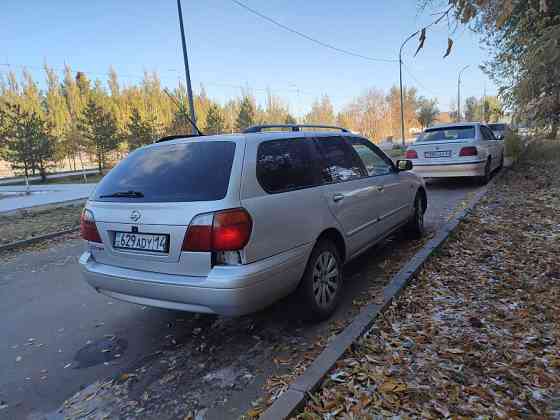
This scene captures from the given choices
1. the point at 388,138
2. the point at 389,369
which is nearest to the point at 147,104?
the point at 388,138

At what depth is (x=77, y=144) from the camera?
35000 mm

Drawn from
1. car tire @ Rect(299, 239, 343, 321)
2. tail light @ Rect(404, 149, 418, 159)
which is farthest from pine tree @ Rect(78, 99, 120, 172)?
car tire @ Rect(299, 239, 343, 321)

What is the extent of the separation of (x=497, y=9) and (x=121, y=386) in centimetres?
365

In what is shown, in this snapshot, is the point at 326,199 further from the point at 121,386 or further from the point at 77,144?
the point at 77,144

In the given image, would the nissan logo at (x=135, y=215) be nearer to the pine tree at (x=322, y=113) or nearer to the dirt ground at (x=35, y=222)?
the dirt ground at (x=35, y=222)

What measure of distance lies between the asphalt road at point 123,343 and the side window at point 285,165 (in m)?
1.18

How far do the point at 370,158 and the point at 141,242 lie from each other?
110 inches

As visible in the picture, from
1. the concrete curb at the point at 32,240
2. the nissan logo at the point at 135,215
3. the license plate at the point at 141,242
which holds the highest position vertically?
the nissan logo at the point at 135,215

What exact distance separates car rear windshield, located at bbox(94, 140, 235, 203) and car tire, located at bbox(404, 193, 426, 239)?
3418 millimetres

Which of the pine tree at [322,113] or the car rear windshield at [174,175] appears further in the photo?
the pine tree at [322,113]

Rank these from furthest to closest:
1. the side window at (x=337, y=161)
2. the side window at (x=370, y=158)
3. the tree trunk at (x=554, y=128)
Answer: the tree trunk at (x=554, y=128) < the side window at (x=370, y=158) < the side window at (x=337, y=161)

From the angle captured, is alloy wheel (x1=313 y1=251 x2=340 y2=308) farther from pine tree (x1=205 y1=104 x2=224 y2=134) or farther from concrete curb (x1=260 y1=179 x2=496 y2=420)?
Answer: pine tree (x1=205 y1=104 x2=224 y2=134)

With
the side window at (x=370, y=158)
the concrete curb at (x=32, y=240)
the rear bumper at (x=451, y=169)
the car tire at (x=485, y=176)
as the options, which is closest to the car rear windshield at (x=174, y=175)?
the side window at (x=370, y=158)

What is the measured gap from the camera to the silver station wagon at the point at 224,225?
2.57 metres
